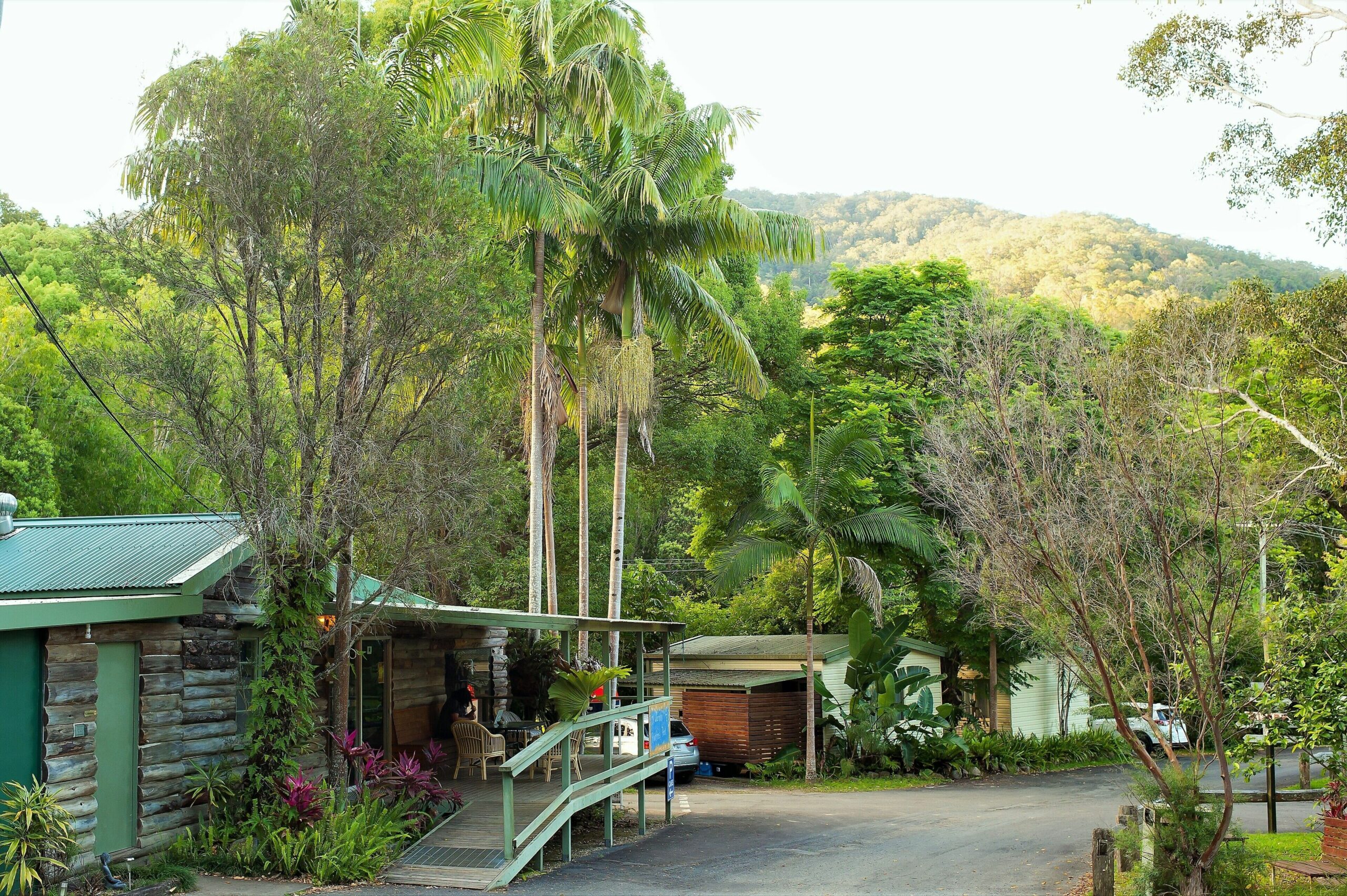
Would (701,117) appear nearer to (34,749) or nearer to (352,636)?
(352,636)

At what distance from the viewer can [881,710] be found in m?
25.1

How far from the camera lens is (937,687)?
30391 millimetres

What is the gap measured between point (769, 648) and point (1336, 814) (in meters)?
16.6

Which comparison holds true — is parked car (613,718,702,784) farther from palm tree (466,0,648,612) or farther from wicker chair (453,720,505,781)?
wicker chair (453,720,505,781)

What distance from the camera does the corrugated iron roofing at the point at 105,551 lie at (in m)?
11.9

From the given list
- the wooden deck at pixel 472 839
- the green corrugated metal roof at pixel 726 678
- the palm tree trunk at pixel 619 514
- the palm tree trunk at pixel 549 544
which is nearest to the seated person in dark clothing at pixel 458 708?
the wooden deck at pixel 472 839

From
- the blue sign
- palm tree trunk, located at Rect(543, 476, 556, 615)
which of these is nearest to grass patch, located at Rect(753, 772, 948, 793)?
palm tree trunk, located at Rect(543, 476, 556, 615)

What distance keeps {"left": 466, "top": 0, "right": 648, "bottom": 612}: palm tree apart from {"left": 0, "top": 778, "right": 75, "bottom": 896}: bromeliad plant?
10.5 m

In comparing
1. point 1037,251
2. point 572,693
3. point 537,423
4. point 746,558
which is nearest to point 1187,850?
point 572,693

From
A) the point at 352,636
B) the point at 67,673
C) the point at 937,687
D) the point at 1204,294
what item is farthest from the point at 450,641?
the point at 1204,294

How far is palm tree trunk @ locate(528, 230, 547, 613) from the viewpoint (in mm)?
20703

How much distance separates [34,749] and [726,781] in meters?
17.2

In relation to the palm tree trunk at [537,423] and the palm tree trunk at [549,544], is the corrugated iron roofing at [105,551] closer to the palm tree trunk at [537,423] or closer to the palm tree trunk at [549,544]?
the palm tree trunk at [537,423]

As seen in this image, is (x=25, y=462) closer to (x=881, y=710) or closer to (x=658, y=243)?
(x=658, y=243)
